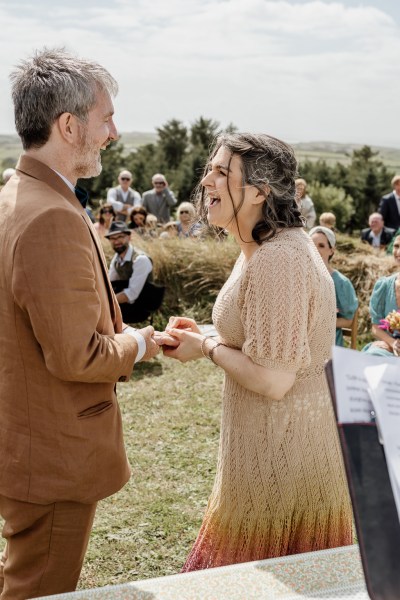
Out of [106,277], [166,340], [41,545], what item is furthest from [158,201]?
[41,545]

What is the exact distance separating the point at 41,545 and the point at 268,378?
→ 2.95ft

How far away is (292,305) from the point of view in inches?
80.9

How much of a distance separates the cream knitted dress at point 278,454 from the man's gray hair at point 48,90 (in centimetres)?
73

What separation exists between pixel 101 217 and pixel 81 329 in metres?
9.57

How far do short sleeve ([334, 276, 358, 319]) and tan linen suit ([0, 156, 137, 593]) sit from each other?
4.40 metres

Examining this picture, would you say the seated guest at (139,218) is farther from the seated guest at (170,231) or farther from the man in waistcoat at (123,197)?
the man in waistcoat at (123,197)

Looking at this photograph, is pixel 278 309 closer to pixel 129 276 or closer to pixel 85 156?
pixel 85 156

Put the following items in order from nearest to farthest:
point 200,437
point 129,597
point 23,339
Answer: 1. point 129,597
2. point 23,339
3. point 200,437

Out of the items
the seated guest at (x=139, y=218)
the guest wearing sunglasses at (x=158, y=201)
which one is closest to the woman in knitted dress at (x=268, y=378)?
the seated guest at (x=139, y=218)

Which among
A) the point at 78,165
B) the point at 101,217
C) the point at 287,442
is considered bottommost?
the point at 101,217

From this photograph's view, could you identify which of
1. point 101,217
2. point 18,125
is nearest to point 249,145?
point 18,125

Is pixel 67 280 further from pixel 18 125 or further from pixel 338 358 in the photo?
pixel 338 358

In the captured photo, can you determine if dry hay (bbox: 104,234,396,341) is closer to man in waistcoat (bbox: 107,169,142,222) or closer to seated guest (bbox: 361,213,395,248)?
seated guest (bbox: 361,213,395,248)

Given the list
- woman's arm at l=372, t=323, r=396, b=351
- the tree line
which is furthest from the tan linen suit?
the tree line
